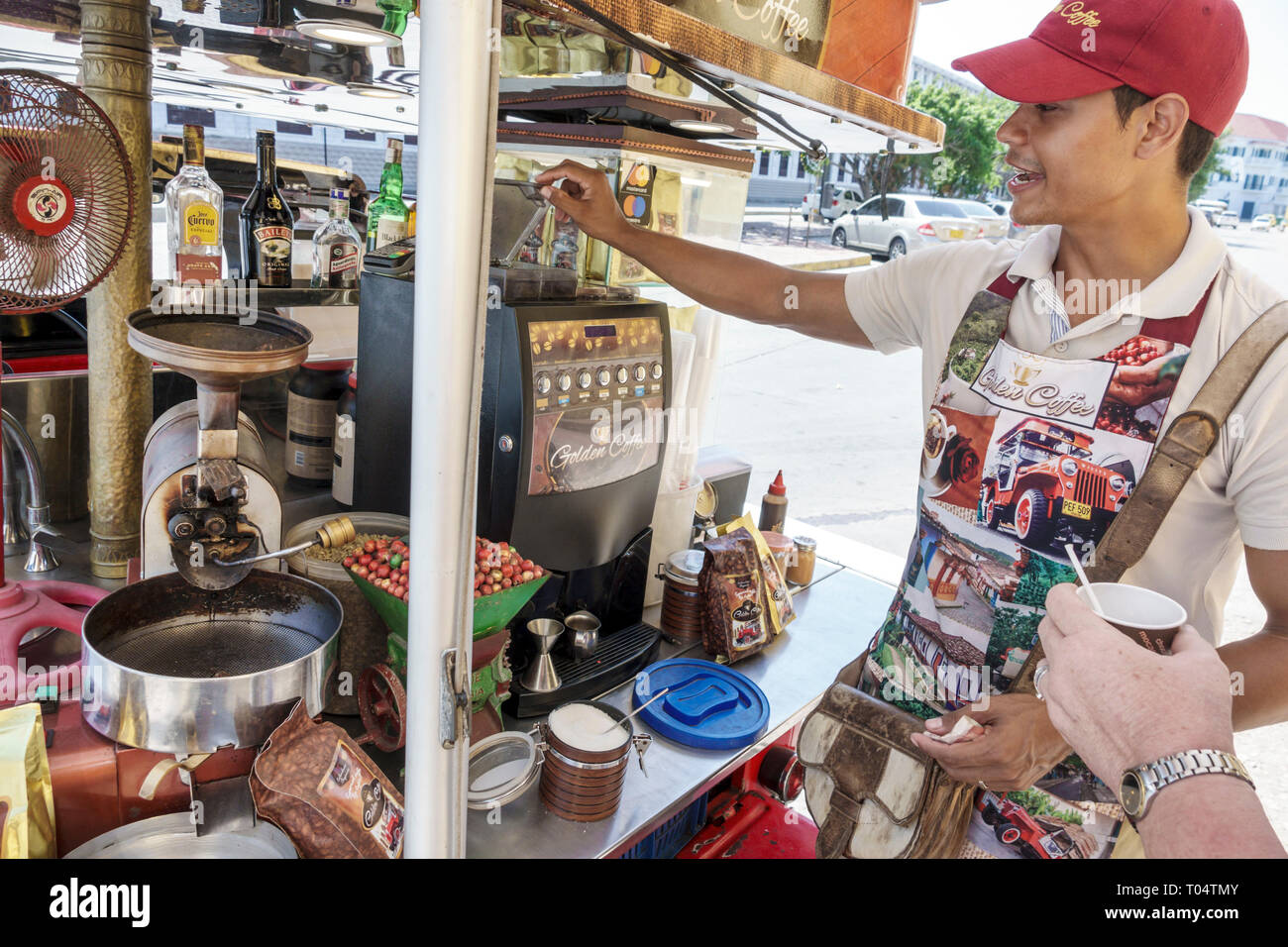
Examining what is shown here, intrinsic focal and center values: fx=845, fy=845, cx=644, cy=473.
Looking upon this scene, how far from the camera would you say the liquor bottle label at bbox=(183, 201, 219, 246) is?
1.81 m

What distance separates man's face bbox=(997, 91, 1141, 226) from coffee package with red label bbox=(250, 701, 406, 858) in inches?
47.7

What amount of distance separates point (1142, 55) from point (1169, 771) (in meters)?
0.95

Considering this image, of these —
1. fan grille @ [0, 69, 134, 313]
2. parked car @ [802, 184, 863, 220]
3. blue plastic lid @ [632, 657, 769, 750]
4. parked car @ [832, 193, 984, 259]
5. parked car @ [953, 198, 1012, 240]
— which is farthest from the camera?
parked car @ [802, 184, 863, 220]

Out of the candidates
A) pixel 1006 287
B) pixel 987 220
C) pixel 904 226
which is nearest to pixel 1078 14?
pixel 1006 287

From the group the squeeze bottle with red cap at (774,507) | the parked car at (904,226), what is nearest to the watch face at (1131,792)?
the squeeze bottle with red cap at (774,507)

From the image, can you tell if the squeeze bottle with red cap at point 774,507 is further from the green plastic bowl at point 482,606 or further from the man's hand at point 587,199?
the green plastic bowl at point 482,606

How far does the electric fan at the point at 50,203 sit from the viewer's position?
1047 mm

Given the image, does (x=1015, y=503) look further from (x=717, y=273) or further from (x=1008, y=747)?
(x=717, y=273)

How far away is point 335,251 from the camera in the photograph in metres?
2.34

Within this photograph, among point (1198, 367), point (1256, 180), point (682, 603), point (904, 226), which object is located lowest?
point (682, 603)

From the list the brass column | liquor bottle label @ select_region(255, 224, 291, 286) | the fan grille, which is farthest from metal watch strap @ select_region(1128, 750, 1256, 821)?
liquor bottle label @ select_region(255, 224, 291, 286)

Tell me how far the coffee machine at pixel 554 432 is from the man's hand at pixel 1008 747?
26.8 inches

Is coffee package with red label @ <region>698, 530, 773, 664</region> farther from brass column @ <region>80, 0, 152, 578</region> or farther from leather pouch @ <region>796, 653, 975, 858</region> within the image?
brass column @ <region>80, 0, 152, 578</region>
